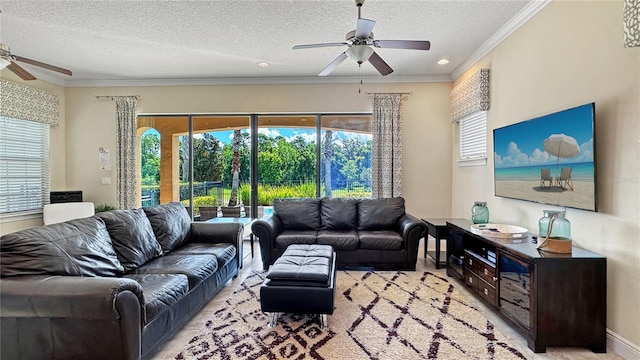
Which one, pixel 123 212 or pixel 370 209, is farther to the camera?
pixel 370 209

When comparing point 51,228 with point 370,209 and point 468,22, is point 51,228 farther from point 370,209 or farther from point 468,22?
point 468,22

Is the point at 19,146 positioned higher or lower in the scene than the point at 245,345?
higher

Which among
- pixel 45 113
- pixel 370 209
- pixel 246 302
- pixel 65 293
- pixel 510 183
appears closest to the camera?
pixel 65 293

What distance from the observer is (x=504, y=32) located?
11.5 ft

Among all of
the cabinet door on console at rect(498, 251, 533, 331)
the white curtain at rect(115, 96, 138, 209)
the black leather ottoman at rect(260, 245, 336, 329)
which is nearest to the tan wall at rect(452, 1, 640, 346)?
the cabinet door on console at rect(498, 251, 533, 331)

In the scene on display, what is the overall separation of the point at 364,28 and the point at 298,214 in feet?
8.98

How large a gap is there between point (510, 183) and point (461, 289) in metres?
1.29

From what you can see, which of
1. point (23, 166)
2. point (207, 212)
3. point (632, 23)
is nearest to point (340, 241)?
point (207, 212)

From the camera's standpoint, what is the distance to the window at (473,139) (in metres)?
4.13

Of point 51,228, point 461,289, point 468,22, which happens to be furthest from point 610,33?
point 51,228

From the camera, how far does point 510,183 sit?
10.7 feet

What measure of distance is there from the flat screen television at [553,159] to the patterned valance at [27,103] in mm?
6831

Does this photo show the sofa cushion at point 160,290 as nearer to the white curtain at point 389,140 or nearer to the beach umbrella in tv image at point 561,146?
the beach umbrella in tv image at point 561,146

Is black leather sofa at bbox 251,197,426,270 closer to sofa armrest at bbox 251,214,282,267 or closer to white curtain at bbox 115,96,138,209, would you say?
sofa armrest at bbox 251,214,282,267
